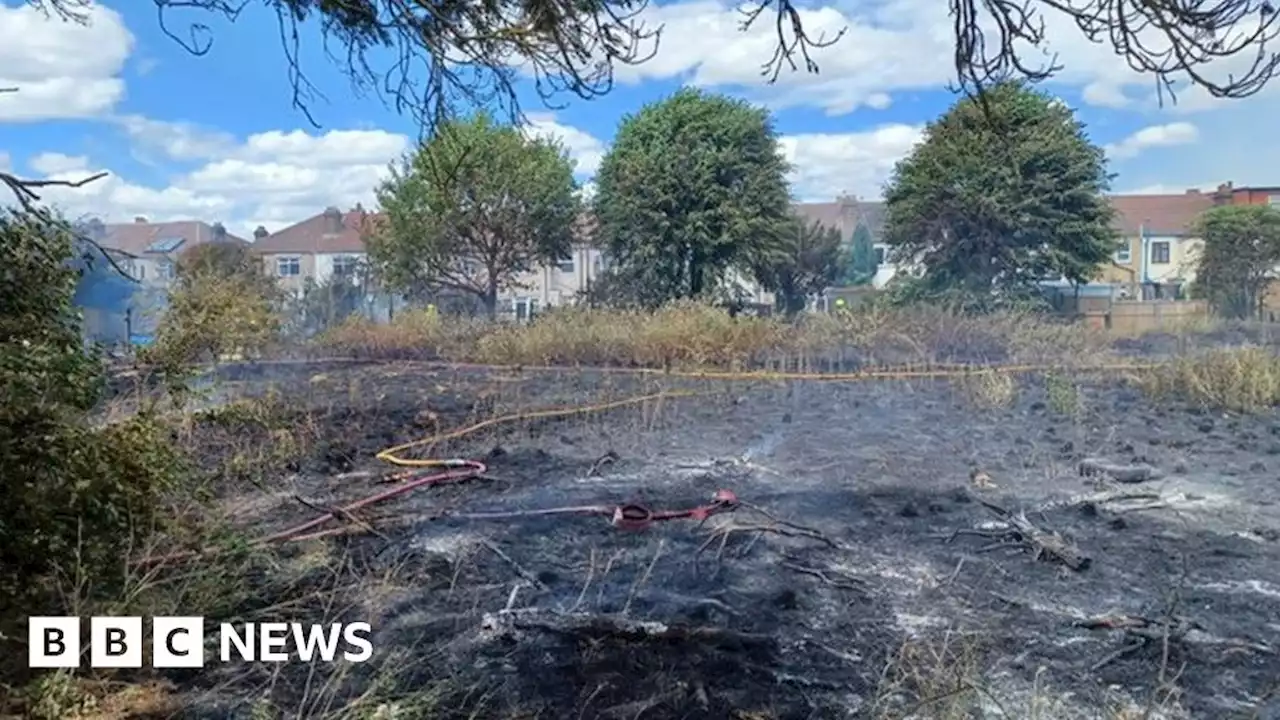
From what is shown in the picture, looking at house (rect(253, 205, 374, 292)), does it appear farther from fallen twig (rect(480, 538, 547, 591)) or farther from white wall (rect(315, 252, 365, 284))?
fallen twig (rect(480, 538, 547, 591))

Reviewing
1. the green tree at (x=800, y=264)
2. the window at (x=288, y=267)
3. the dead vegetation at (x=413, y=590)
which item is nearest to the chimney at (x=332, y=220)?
the window at (x=288, y=267)

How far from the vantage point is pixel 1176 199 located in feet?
40.5

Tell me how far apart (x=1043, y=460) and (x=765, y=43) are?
2.25 meters

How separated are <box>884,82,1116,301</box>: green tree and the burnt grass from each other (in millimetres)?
5491

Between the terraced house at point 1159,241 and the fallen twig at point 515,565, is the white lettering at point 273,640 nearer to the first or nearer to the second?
the fallen twig at point 515,565

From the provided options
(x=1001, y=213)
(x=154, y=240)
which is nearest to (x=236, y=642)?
(x=154, y=240)

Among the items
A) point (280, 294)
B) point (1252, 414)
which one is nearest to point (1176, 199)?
point (1252, 414)

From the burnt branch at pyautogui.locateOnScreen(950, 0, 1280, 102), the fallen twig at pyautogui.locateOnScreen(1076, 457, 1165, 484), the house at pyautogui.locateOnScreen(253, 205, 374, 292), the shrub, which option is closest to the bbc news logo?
the burnt branch at pyautogui.locateOnScreen(950, 0, 1280, 102)

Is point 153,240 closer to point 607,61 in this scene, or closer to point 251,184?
point 251,184

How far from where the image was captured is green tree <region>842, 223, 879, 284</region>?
46.7 ft

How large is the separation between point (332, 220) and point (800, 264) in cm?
729

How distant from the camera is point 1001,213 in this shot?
33.1 ft

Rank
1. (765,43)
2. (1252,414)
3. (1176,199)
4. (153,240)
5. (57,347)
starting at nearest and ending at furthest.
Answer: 1. (57,347)
2. (765,43)
3. (1252,414)
4. (153,240)
5. (1176,199)

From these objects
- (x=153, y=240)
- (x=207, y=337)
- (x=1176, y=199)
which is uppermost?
(x=1176, y=199)
